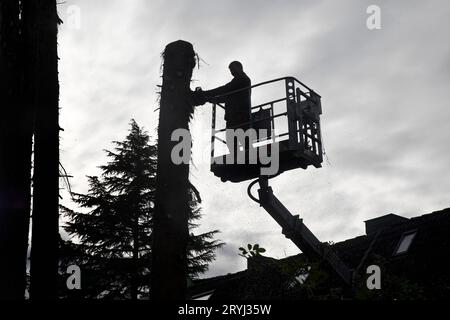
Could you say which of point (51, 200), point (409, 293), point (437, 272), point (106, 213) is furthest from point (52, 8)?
point (106, 213)

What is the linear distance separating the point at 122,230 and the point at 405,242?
29.7 feet

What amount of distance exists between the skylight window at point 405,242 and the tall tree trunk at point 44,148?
44.9 ft

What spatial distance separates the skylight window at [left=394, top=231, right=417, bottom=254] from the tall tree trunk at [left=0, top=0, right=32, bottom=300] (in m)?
14.0

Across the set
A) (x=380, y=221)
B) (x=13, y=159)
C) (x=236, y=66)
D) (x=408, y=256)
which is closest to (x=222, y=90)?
(x=236, y=66)

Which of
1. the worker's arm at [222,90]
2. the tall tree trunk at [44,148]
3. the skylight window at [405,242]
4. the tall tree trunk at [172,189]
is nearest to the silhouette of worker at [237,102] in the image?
the worker's arm at [222,90]

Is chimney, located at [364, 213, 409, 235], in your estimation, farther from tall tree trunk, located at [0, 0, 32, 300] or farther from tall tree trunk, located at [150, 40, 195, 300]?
tall tree trunk, located at [0, 0, 32, 300]

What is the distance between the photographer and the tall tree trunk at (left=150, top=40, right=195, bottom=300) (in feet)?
18.4

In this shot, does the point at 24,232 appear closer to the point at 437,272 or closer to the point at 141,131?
the point at 437,272

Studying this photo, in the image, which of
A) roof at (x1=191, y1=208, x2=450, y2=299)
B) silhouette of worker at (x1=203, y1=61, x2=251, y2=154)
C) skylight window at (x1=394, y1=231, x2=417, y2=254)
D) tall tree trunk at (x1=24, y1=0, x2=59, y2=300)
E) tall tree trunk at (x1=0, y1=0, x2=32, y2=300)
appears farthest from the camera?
skylight window at (x1=394, y1=231, x2=417, y2=254)

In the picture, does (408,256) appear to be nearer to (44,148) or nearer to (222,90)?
(222,90)

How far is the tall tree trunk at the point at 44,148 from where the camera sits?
475 cm

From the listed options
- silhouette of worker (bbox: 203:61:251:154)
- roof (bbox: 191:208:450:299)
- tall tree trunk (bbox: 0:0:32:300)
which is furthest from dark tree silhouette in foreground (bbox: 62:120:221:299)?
tall tree trunk (bbox: 0:0:32:300)

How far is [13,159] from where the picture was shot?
464 centimetres
